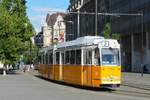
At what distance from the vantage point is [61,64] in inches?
1583

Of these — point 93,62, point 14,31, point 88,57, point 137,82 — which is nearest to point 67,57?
point 88,57

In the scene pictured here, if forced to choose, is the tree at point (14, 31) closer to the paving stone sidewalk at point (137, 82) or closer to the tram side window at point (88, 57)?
the paving stone sidewalk at point (137, 82)

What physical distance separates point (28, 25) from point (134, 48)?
2364 centimetres

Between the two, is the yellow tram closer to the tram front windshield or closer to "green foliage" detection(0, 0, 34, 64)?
the tram front windshield

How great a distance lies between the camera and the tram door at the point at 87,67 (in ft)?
105

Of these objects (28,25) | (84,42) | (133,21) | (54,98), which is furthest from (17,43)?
(54,98)

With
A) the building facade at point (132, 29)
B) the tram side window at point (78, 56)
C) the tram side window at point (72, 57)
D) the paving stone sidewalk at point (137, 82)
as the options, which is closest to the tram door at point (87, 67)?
the tram side window at point (78, 56)

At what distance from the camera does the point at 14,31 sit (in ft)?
245

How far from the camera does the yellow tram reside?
31.0m

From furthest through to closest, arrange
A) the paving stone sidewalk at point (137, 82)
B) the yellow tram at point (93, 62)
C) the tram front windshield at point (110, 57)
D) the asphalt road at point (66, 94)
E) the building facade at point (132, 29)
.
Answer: the building facade at point (132, 29) → the paving stone sidewalk at point (137, 82) → the tram front windshield at point (110, 57) → the yellow tram at point (93, 62) → the asphalt road at point (66, 94)

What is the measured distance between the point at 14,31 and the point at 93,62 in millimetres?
44319

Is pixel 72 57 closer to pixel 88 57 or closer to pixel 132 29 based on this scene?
pixel 88 57

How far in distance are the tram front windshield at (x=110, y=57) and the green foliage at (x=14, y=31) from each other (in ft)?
144

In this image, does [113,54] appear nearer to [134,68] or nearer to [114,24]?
[134,68]
